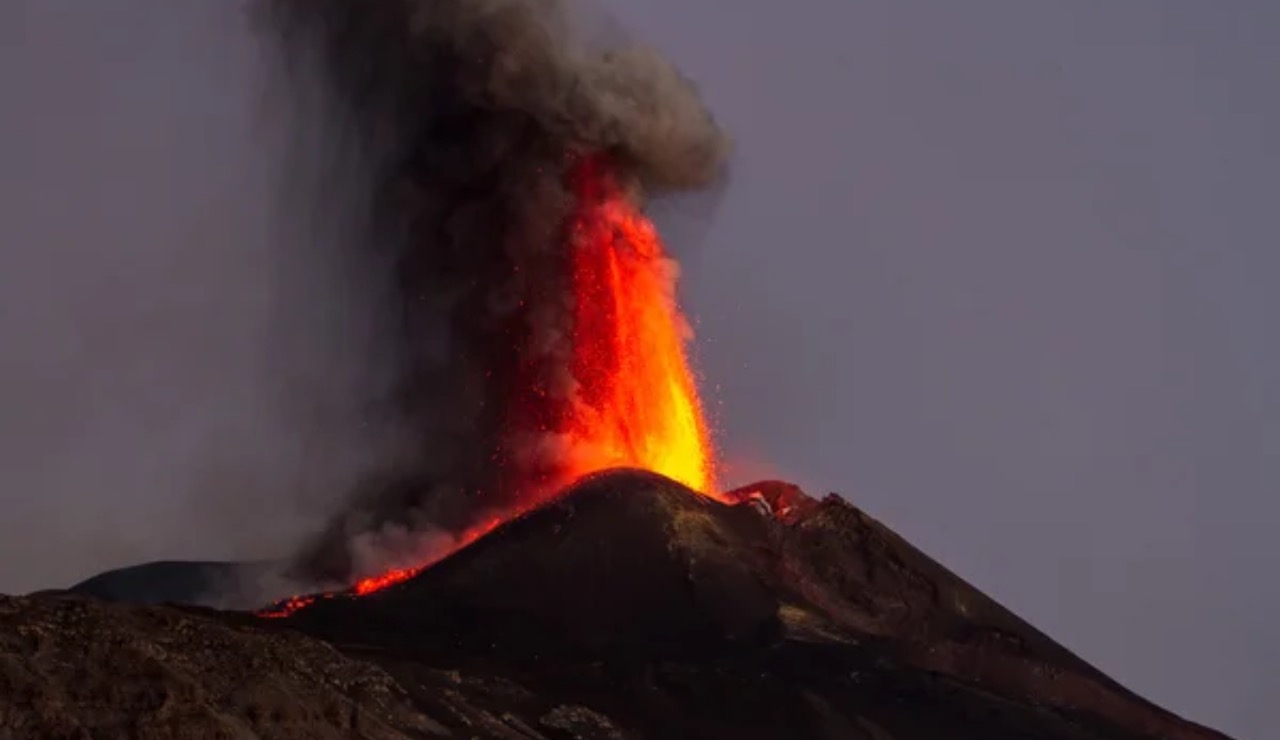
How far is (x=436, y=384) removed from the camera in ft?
302

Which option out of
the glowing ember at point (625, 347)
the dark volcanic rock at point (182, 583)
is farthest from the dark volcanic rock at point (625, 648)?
the dark volcanic rock at point (182, 583)

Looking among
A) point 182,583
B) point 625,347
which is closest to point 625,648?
point 625,347

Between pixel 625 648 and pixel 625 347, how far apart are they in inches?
855

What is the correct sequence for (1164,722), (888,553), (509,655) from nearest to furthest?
(509,655)
(1164,722)
(888,553)

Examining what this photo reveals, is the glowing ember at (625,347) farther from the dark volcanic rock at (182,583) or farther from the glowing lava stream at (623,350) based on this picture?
the dark volcanic rock at (182,583)

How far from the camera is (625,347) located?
287 ft

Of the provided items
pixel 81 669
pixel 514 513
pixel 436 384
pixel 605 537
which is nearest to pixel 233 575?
pixel 436 384

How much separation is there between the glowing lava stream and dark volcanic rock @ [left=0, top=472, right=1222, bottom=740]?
482cm

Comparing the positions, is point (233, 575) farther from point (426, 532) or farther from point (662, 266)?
point (662, 266)

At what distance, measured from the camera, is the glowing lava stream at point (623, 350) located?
85438mm

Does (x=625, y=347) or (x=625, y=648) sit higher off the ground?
(x=625, y=347)

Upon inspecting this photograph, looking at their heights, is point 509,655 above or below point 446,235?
below

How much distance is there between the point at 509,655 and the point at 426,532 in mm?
18931

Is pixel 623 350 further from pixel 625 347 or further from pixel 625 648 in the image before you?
pixel 625 648
